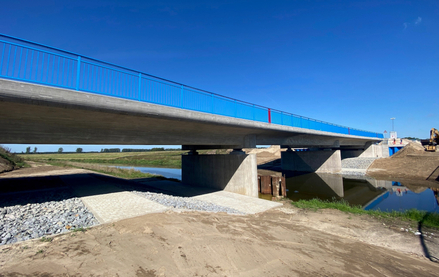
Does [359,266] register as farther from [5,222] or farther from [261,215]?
[5,222]

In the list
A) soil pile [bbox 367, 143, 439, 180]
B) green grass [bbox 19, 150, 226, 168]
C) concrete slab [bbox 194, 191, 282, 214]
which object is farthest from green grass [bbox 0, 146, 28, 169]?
soil pile [bbox 367, 143, 439, 180]

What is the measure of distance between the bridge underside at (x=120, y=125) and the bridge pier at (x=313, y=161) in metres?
16.4

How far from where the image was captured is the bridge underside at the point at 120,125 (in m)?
6.78

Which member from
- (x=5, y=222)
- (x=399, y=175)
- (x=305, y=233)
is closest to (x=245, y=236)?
(x=305, y=233)

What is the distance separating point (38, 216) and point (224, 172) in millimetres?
12323

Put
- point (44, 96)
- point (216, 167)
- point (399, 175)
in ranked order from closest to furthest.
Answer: point (44, 96) < point (216, 167) < point (399, 175)

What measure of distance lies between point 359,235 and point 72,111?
11749mm

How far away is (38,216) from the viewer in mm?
7094

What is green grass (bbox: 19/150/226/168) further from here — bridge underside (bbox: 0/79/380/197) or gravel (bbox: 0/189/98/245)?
gravel (bbox: 0/189/98/245)

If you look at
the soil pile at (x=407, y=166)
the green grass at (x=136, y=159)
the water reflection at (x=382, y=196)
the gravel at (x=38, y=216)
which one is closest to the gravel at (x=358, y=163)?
the soil pile at (x=407, y=166)

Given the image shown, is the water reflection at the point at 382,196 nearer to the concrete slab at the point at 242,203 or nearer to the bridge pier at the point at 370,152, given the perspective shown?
the concrete slab at the point at 242,203

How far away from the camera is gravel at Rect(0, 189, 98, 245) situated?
5860 millimetres

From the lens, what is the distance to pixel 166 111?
31.1 feet

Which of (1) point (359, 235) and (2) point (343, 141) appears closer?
(1) point (359, 235)
